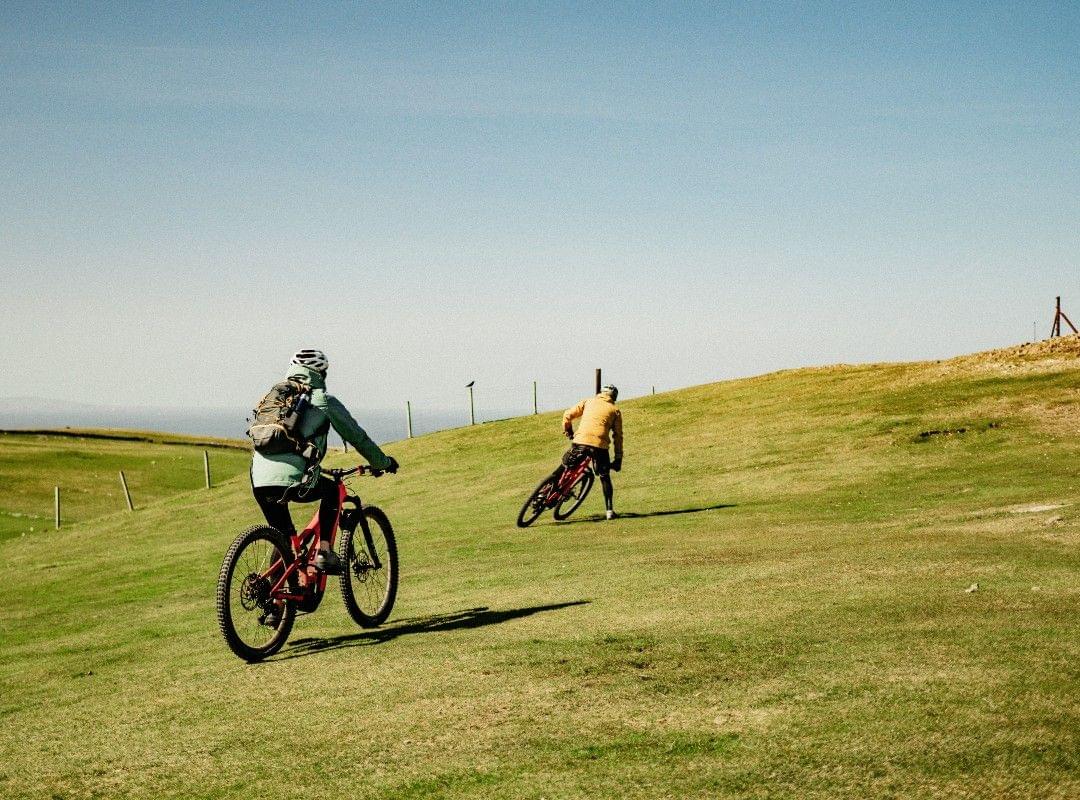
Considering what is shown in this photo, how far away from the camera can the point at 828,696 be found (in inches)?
233

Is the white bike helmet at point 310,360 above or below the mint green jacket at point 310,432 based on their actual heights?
above

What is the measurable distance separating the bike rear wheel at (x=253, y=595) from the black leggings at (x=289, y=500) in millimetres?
237

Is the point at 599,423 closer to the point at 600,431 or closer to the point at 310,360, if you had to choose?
the point at 600,431

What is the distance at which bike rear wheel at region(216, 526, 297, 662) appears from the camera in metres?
8.16

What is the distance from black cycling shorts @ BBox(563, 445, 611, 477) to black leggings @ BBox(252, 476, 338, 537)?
35.1ft

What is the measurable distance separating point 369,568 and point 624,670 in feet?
12.3

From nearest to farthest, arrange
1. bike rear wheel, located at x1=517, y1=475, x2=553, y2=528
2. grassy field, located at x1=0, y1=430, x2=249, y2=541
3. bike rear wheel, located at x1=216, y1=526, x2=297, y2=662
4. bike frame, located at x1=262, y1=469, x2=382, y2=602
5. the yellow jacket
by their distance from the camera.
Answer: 1. bike rear wheel, located at x1=216, y1=526, x2=297, y2=662
2. bike frame, located at x1=262, y1=469, x2=382, y2=602
3. the yellow jacket
4. bike rear wheel, located at x1=517, y1=475, x2=553, y2=528
5. grassy field, located at x1=0, y1=430, x2=249, y2=541

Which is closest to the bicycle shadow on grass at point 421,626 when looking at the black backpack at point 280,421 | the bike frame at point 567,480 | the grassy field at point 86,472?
the black backpack at point 280,421

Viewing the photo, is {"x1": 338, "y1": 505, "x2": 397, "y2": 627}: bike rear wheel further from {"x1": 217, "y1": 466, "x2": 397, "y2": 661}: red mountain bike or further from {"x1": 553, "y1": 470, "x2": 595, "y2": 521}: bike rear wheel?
{"x1": 553, "y1": 470, "x2": 595, "y2": 521}: bike rear wheel

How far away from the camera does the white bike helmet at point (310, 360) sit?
882 cm

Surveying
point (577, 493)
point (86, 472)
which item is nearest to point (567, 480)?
point (577, 493)

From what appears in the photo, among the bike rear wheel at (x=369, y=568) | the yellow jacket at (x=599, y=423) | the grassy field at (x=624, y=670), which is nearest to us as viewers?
the grassy field at (x=624, y=670)

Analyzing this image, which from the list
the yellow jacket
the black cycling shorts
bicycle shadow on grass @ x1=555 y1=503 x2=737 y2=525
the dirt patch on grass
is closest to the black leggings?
the dirt patch on grass

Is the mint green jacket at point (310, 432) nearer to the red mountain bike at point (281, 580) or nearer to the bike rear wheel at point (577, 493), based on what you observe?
the red mountain bike at point (281, 580)
